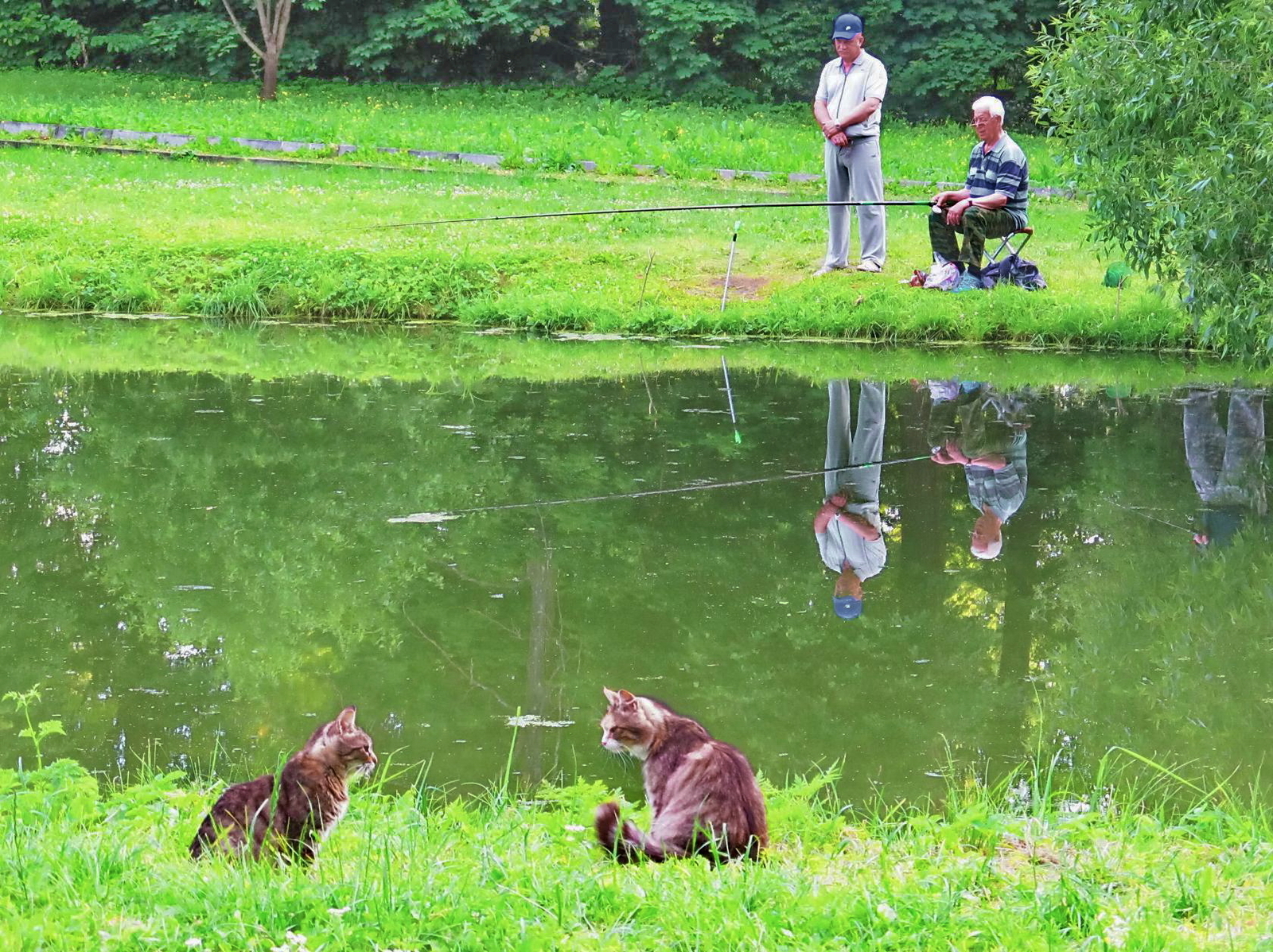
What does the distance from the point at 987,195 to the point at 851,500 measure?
5.31m

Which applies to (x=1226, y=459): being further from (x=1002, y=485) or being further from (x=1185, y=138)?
(x=1185, y=138)

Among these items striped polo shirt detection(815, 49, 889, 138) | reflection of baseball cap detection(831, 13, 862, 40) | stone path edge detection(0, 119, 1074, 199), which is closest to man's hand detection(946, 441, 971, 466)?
striped polo shirt detection(815, 49, 889, 138)

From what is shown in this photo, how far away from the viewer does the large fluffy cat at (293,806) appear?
137 inches

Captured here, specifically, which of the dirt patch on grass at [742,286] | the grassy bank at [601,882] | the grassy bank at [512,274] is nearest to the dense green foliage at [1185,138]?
the grassy bank at [512,274]

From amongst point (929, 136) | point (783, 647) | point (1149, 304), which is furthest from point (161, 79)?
point (783, 647)

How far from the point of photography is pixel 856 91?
42.0 feet

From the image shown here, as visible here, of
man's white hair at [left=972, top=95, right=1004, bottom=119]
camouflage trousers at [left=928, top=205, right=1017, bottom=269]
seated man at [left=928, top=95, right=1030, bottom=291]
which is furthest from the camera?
camouflage trousers at [left=928, top=205, right=1017, bottom=269]

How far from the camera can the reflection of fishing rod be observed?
7.06 metres

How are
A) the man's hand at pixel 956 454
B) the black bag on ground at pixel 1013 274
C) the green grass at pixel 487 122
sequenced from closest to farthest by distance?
1. the man's hand at pixel 956 454
2. the black bag on ground at pixel 1013 274
3. the green grass at pixel 487 122

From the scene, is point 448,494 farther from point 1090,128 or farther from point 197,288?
point 197,288

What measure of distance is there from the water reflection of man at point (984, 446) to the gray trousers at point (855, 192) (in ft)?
9.23

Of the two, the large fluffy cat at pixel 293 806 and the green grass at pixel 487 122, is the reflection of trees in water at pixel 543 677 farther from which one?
the green grass at pixel 487 122

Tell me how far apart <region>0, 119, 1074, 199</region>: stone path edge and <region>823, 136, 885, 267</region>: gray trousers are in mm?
5368

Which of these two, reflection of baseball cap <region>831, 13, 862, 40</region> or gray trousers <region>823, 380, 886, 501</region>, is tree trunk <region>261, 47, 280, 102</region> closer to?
reflection of baseball cap <region>831, 13, 862, 40</region>
